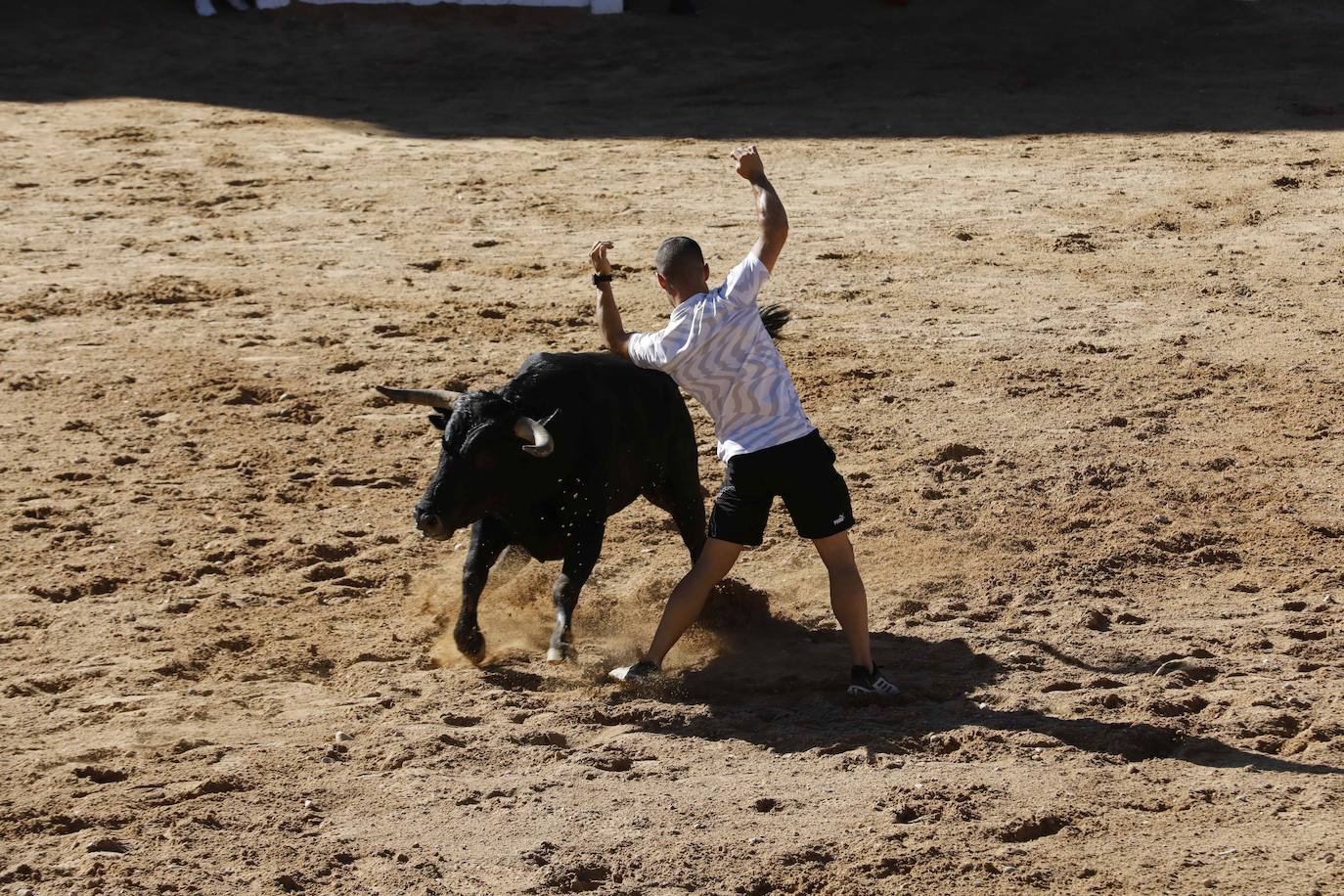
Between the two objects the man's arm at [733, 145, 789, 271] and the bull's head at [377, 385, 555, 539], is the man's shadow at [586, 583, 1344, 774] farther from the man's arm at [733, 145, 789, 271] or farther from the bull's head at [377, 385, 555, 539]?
the man's arm at [733, 145, 789, 271]

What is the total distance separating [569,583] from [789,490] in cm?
115

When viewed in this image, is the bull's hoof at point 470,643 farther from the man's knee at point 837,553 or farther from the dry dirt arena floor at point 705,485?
the man's knee at point 837,553

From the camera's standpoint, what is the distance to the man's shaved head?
548cm

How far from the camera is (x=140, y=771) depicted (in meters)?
5.21

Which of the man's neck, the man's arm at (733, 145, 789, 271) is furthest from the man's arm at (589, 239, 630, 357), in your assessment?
the man's arm at (733, 145, 789, 271)

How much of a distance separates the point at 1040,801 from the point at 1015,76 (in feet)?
44.0

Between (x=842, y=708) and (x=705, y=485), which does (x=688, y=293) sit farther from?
(x=705, y=485)

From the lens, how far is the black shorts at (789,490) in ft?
18.0

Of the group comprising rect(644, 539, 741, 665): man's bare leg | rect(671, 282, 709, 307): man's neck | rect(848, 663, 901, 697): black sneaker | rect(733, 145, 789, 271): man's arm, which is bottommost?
rect(848, 663, 901, 697): black sneaker

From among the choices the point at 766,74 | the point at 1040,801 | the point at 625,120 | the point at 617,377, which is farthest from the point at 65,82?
the point at 1040,801

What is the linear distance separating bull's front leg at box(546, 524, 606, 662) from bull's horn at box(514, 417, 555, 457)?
0.49 m

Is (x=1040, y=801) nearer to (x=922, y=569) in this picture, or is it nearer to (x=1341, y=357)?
(x=922, y=569)

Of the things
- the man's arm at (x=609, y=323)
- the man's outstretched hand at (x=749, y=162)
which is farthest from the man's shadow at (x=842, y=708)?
the man's outstretched hand at (x=749, y=162)

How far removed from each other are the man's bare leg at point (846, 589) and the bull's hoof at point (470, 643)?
56.5 inches
